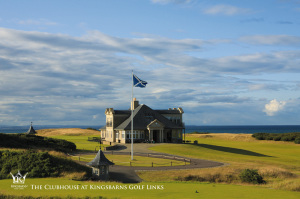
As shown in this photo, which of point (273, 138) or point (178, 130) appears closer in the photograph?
point (178, 130)

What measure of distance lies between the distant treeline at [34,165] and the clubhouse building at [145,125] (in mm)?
38240

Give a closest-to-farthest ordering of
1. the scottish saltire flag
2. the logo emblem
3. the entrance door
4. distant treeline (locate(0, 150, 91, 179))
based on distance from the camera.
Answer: the logo emblem, distant treeline (locate(0, 150, 91, 179)), the scottish saltire flag, the entrance door

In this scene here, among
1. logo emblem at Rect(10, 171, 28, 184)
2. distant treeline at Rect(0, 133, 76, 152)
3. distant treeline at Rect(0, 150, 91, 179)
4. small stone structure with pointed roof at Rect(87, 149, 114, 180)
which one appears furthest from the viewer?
distant treeline at Rect(0, 133, 76, 152)

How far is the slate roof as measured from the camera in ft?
252

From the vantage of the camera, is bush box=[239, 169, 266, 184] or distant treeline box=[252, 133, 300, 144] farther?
distant treeline box=[252, 133, 300, 144]

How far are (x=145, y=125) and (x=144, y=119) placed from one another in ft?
7.86

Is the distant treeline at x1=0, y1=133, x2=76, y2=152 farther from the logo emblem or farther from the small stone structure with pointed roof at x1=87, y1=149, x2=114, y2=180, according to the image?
the logo emblem

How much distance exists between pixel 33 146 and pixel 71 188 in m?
37.4

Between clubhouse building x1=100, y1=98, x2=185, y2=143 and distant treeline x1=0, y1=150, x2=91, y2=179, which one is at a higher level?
clubhouse building x1=100, y1=98, x2=185, y2=143

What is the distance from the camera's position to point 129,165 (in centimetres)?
4459

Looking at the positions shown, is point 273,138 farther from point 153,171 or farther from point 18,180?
point 18,180

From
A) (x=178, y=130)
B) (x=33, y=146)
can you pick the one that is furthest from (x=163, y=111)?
(x=33, y=146)

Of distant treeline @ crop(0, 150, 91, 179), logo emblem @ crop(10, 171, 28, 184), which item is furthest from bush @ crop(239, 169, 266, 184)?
logo emblem @ crop(10, 171, 28, 184)

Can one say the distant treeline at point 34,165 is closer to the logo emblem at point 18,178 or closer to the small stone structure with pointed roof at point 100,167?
the logo emblem at point 18,178
